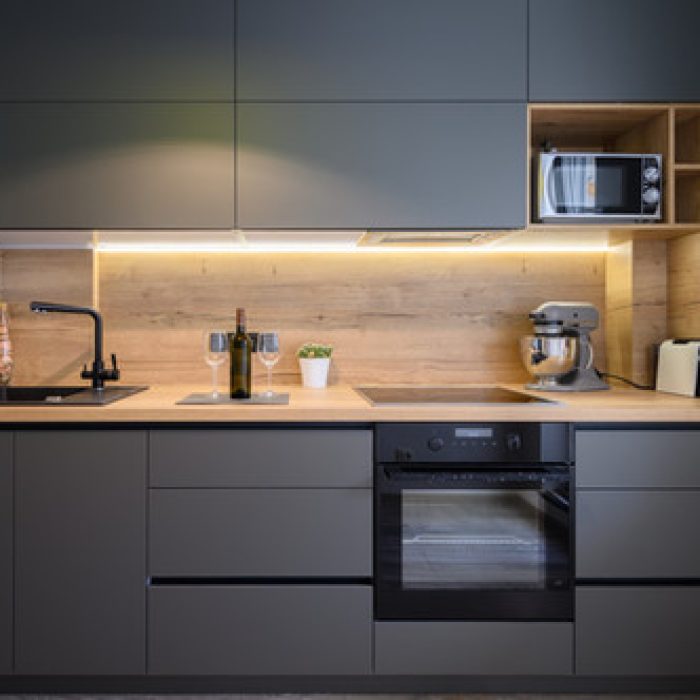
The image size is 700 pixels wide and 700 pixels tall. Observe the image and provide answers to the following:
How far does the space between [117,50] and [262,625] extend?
73.2 inches

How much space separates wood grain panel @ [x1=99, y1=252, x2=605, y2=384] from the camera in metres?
2.69

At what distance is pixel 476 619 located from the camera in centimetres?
204

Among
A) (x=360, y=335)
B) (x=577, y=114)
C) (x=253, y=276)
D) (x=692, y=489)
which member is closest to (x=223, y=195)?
(x=253, y=276)

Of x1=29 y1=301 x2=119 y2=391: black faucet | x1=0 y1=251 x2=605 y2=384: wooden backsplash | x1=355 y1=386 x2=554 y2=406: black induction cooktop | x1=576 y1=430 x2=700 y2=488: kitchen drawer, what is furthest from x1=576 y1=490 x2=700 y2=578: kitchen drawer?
x1=29 y1=301 x2=119 y2=391: black faucet

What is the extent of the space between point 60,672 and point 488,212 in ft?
6.36

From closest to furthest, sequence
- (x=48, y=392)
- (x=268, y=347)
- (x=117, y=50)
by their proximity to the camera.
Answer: (x=117, y=50) < (x=268, y=347) < (x=48, y=392)

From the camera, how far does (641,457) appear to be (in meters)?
2.03

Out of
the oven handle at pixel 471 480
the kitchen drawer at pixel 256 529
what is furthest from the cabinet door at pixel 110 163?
the oven handle at pixel 471 480

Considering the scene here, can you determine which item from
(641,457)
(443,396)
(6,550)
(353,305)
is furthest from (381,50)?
(6,550)

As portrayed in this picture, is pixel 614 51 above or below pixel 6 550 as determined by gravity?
above

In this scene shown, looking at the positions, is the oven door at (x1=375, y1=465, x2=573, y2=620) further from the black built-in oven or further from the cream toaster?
the cream toaster

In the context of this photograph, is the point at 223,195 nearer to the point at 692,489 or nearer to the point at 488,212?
the point at 488,212

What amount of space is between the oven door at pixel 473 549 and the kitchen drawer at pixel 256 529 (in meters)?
0.09

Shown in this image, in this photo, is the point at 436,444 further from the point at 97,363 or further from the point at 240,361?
the point at 97,363
